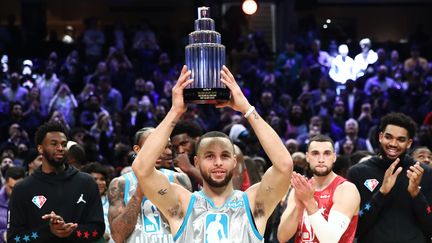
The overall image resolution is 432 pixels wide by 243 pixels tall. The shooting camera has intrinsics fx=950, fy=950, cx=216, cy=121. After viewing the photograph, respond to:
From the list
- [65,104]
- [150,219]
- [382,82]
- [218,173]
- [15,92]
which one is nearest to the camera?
[218,173]

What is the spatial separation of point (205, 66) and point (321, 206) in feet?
Result: 5.97

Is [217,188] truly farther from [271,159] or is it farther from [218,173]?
[271,159]

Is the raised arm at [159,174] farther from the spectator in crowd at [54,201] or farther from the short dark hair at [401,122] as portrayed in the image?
the short dark hair at [401,122]

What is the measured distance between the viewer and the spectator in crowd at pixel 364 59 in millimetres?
18906

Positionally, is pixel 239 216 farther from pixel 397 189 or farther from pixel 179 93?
pixel 397 189

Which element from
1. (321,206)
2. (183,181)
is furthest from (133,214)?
(321,206)

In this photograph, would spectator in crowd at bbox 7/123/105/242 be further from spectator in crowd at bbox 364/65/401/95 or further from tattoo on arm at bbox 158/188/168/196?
spectator in crowd at bbox 364/65/401/95

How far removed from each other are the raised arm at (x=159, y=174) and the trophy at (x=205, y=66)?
0.07 m

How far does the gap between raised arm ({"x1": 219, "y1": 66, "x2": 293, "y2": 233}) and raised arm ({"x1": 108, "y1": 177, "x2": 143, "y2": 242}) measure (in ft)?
4.05

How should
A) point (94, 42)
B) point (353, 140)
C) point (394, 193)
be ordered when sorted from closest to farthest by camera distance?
point (394, 193), point (353, 140), point (94, 42)

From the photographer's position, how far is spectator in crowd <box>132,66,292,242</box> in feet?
18.6

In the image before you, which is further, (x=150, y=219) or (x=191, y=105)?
(x=191, y=105)

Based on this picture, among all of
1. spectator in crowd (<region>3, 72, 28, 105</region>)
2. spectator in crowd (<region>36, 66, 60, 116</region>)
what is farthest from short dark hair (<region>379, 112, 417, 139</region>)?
spectator in crowd (<region>3, 72, 28, 105</region>)

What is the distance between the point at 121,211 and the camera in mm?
7086
